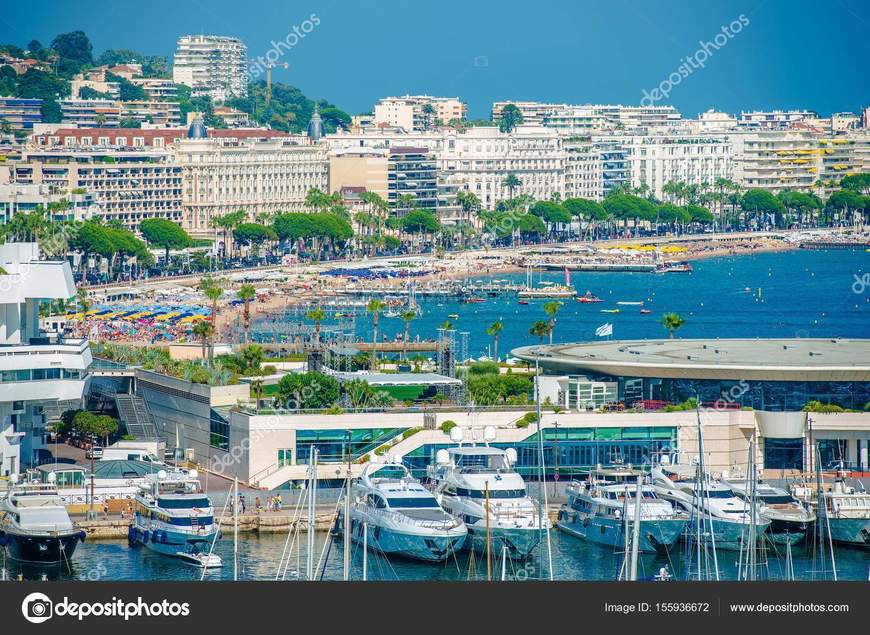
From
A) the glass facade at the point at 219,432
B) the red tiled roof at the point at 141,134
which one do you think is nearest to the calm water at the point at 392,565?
the glass facade at the point at 219,432

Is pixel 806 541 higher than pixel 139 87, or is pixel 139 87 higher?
pixel 139 87

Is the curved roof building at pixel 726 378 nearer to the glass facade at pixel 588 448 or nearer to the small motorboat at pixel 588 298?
the glass facade at pixel 588 448

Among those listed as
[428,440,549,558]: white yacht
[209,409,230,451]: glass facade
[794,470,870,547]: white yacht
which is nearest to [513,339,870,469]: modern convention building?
[794,470,870,547]: white yacht

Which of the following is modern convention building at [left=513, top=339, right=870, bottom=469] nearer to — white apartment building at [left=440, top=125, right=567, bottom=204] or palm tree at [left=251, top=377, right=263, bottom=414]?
palm tree at [left=251, top=377, right=263, bottom=414]

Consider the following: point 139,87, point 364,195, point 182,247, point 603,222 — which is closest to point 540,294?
point 182,247

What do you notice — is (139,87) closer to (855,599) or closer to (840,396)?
(840,396)

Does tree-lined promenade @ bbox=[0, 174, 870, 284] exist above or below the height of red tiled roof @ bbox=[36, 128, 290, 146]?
below

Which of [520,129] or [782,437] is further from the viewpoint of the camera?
[520,129]
